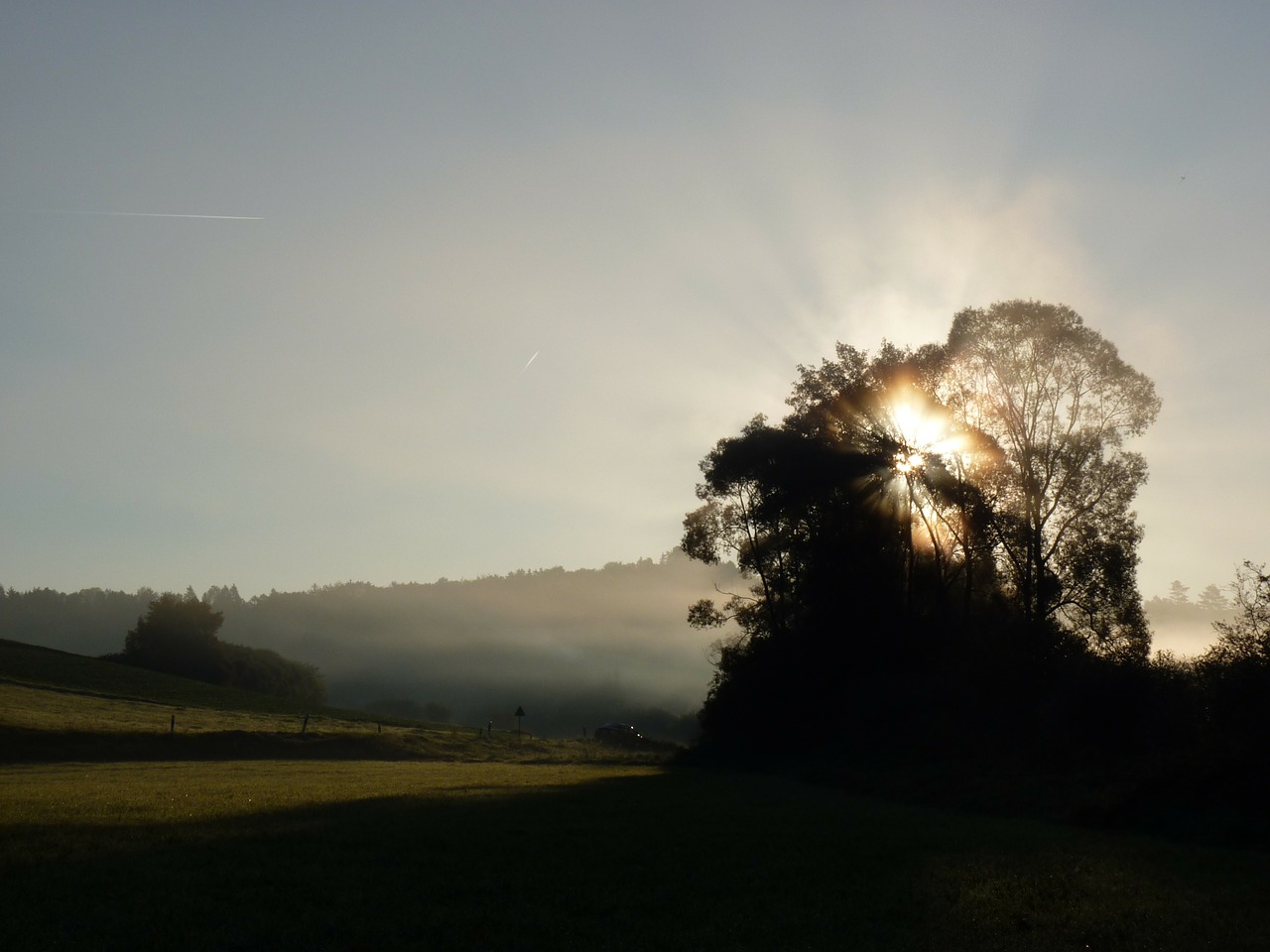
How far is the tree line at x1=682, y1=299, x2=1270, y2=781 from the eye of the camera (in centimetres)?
3148

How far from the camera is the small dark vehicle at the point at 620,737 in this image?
2704 inches

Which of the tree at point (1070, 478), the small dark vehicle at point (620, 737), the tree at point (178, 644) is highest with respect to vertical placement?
the tree at point (1070, 478)

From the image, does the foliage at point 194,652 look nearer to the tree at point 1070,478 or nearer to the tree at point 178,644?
the tree at point 178,644

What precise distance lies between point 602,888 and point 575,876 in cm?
77

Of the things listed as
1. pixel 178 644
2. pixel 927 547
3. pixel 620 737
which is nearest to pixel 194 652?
pixel 178 644

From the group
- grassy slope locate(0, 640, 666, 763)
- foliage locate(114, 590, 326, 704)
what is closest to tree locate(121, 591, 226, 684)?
foliage locate(114, 590, 326, 704)

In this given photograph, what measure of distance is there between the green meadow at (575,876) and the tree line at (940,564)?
9793 millimetres

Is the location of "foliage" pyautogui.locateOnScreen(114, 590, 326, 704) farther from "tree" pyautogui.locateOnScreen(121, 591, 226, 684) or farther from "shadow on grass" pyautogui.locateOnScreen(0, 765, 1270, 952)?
"shadow on grass" pyautogui.locateOnScreen(0, 765, 1270, 952)

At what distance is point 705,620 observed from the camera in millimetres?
48938

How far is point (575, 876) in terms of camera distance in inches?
450

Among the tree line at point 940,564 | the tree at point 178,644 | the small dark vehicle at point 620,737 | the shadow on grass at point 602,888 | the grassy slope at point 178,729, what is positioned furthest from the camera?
the tree at point 178,644

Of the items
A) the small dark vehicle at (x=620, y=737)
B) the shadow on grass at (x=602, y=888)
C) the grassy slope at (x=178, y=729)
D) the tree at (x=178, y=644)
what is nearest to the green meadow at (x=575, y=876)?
the shadow on grass at (x=602, y=888)

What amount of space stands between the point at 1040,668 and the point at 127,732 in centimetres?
4037

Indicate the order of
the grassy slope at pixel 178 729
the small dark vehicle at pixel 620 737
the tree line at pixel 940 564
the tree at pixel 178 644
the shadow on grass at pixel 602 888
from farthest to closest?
1. the tree at pixel 178 644
2. the small dark vehicle at pixel 620 737
3. the grassy slope at pixel 178 729
4. the tree line at pixel 940 564
5. the shadow on grass at pixel 602 888
